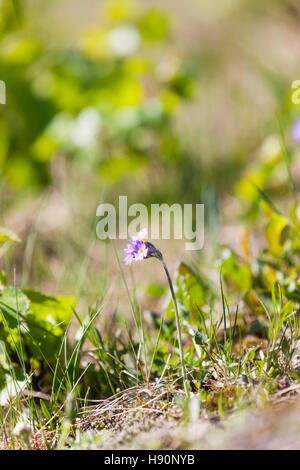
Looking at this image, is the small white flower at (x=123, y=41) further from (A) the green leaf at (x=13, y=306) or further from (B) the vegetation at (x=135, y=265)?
(A) the green leaf at (x=13, y=306)

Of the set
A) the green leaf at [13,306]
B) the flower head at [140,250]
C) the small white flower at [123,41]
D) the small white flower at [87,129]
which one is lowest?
the green leaf at [13,306]

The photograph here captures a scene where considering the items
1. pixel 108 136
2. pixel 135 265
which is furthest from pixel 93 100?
pixel 135 265

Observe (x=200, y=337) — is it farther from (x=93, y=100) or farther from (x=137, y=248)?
(x=93, y=100)

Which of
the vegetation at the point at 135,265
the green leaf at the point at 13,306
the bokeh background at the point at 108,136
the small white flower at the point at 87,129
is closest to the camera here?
the vegetation at the point at 135,265

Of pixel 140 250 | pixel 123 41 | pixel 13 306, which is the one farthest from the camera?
pixel 123 41

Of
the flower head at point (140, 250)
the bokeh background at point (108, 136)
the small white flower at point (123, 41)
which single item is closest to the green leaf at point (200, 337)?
the flower head at point (140, 250)

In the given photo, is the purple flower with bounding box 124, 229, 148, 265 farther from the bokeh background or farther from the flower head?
the bokeh background

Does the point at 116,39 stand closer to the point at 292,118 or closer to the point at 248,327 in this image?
the point at 292,118

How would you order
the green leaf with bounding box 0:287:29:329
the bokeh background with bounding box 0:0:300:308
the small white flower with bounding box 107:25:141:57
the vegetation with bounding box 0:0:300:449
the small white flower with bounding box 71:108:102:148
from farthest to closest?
the small white flower with bounding box 107:25:141:57 → the small white flower with bounding box 71:108:102:148 → the bokeh background with bounding box 0:0:300:308 → the green leaf with bounding box 0:287:29:329 → the vegetation with bounding box 0:0:300:449

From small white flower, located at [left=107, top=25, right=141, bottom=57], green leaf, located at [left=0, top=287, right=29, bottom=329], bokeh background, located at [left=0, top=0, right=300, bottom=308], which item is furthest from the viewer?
small white flower, located at [left=107, top=25, right=141, bottom=57]

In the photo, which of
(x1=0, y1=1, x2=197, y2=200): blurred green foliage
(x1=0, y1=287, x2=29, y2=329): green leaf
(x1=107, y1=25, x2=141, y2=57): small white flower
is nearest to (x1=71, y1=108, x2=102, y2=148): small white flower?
(x1=0, y1=1, x2=197, y2=200): blurred green foliage
